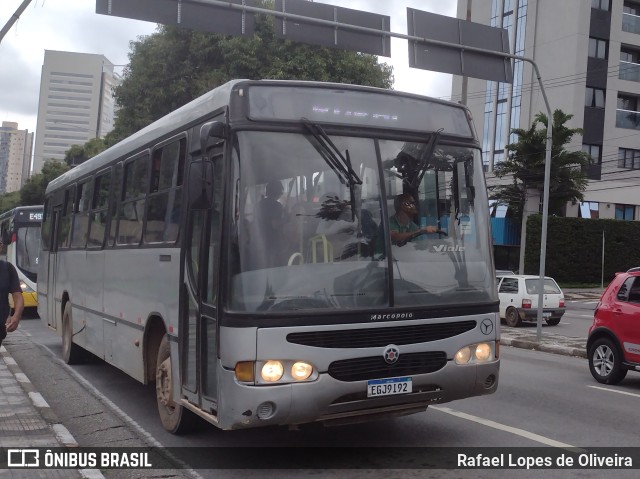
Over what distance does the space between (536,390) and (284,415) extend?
571 centimetres

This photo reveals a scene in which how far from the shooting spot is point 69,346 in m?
12.0

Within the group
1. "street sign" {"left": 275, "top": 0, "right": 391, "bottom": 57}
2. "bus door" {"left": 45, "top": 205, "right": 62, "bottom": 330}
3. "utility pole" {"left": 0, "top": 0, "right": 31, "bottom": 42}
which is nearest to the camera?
"utility pole" {"left": 0, "top": 0, "right": 31, "bottom": 42}

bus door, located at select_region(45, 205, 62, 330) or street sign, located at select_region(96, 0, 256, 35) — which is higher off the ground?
street sign, located at select_region(96, 0, 256, 35)

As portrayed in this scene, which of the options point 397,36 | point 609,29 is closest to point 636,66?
point 609,29

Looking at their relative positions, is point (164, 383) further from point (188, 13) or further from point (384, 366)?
point (188, 13)

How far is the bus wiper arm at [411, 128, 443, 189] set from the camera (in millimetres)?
6242

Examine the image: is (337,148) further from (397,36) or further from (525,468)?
(397,36)

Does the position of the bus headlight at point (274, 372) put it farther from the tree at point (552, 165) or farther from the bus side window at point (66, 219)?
the tree at point (552, 165)

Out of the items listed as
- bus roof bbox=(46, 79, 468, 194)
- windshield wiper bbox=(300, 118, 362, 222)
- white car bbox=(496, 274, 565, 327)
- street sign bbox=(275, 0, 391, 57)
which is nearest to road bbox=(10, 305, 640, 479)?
windshield wiper bbox=(300, 118, 362, 222)

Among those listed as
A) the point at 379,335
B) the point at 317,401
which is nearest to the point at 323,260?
the point at 379,335

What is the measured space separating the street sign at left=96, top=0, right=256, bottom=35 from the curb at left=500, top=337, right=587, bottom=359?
9113 mm

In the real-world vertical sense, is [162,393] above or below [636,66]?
below

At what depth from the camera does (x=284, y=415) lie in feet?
18.2

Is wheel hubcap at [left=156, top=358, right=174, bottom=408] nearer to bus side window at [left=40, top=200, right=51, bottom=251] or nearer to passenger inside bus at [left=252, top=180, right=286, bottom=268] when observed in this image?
passenger inside bus at [left=252, top=180, right=286, bottom=268]
